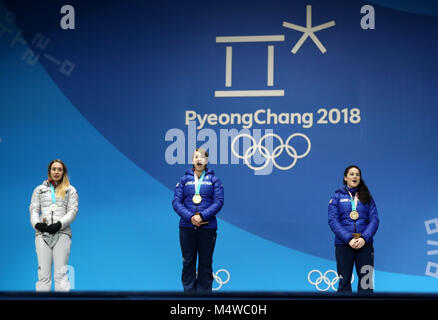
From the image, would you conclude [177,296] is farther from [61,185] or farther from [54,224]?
[61,185]

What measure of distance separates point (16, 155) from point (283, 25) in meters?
3.36

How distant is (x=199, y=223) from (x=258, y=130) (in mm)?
1567

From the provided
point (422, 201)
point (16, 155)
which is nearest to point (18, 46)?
point (16, 155)

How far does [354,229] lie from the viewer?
213 inches

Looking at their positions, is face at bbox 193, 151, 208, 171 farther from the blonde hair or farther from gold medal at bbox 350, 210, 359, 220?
gold medal at bbox 350, 210, 359, 220

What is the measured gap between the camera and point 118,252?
22.1ft

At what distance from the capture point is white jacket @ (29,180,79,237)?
5555 millimetres

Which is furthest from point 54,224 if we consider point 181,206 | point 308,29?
point 308,29

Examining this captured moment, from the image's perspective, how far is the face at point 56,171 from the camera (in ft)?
18.5

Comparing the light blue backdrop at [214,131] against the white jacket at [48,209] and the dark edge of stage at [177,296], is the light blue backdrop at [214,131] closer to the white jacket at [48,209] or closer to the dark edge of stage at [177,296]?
the white jacket at [48,209]

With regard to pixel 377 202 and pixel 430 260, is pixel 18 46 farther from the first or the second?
pixel 430 260

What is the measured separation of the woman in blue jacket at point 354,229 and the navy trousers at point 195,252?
44.6 inches
